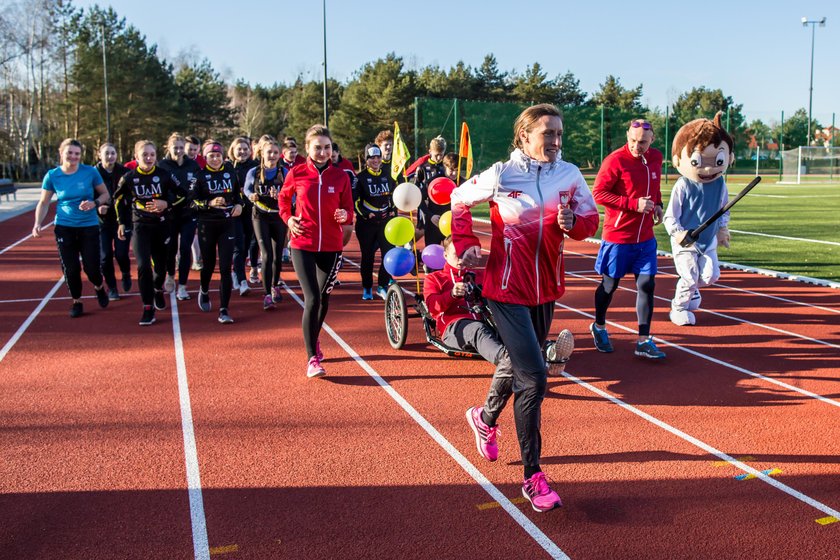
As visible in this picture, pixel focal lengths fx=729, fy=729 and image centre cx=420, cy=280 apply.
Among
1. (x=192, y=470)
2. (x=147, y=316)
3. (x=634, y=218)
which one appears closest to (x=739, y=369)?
(x=634, y=218)

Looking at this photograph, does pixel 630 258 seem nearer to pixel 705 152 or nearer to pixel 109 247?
pixel 705 152

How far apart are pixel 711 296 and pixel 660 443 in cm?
568

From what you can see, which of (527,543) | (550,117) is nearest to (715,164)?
(550,117)

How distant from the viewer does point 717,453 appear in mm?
4570

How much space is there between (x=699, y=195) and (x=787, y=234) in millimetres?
11627

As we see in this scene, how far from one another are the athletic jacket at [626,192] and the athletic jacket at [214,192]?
14.0 ft

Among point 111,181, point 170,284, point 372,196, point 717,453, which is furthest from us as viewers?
point 111,181

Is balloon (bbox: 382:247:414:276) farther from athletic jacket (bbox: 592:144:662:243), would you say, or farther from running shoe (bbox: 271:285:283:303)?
running shoe (bbox: 271:285:283:303)

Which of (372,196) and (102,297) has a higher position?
(372,196)

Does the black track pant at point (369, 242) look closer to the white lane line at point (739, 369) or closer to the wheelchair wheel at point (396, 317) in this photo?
→ the wheelchair wheel at point (396, 317)

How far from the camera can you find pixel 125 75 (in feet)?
167

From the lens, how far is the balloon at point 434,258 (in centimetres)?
718

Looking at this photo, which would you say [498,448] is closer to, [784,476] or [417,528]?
[417,528]

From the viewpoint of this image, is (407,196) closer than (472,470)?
No
